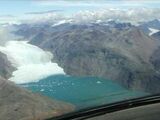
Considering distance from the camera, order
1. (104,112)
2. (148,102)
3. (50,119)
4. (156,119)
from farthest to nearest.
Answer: (148,102), (104,112), (50,119), (156,119)

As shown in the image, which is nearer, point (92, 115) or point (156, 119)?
point (156, 119)

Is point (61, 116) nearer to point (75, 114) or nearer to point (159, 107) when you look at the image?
point (75, 114)

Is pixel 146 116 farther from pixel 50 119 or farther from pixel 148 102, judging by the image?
pixel 50 119

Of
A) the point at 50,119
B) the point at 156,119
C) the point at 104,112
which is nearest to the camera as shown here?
the point at 156,119

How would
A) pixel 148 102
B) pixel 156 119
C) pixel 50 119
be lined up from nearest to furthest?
1. pixel 156 119
2. pixel 50 119
3. pixel 148 102

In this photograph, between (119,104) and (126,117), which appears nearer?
(126,117)

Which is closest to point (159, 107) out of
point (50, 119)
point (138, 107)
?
point (138, 107)

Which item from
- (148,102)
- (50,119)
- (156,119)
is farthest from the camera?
(148,102)

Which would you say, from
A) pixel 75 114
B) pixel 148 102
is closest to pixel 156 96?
pixel 148 102
